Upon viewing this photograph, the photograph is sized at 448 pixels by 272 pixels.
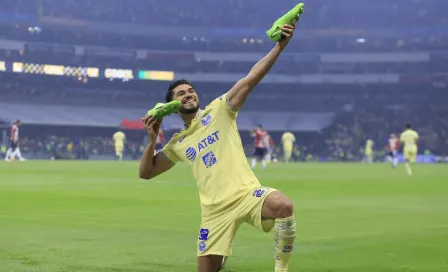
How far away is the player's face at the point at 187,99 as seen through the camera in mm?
6109

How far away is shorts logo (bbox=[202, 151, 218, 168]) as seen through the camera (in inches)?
240

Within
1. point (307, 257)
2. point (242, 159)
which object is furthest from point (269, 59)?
point (307, 257)

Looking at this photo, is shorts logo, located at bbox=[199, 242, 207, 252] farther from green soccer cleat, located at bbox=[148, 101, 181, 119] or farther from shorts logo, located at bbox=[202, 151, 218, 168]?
green soccer cleat, located at bbox=[148, 101, 181, 119]

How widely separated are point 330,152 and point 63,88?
1078 inches

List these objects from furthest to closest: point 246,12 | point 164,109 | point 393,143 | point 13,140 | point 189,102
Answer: point 246,12
point 13,140
point 393,143
point 189,102
point 164,109

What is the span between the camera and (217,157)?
6.09m

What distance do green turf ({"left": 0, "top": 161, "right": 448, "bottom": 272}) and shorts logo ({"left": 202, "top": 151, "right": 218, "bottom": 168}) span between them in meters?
1.95

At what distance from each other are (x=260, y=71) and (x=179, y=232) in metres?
5.73

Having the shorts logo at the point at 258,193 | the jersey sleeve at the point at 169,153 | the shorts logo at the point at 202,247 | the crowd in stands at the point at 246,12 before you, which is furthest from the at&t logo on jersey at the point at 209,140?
the crowd in stands at the point at 246,12

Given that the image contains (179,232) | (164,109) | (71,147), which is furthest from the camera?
(71,147)

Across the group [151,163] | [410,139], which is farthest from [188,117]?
[410,139]

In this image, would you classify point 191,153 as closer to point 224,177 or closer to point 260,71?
point 224,177

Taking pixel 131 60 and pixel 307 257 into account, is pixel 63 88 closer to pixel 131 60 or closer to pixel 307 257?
pixel 131 60

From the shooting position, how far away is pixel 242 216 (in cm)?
595
